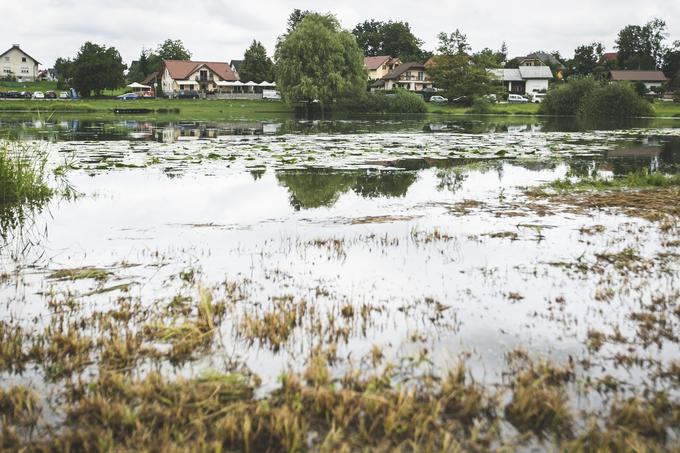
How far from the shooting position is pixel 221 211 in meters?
12.7

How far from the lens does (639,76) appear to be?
123 metres

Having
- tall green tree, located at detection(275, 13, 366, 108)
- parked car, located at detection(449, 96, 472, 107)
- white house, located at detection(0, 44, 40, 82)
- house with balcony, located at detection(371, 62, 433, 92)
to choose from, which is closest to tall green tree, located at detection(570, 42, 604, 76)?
house with balcony, located at detection(371, 62, 433, 92)


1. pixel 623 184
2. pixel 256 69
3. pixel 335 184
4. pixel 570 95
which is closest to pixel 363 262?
pixel 335 184

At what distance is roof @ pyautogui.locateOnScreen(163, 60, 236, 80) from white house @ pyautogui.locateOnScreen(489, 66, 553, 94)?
184 ft

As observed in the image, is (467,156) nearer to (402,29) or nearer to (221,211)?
(221,211)

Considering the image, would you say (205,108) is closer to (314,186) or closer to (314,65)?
(314,65)

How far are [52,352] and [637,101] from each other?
74089 mm

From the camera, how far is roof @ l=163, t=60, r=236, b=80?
115 metres

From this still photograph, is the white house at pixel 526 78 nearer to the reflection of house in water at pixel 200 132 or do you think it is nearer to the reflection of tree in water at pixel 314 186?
the reflection of house in water at pixel 200 132

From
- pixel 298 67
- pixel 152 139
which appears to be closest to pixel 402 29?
pixel 298 67

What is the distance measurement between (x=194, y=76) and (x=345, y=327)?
119270mm

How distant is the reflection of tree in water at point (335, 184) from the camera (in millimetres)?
14414

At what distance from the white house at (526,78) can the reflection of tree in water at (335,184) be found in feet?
371

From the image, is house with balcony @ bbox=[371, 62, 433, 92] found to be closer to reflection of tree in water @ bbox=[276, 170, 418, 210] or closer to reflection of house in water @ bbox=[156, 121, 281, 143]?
reflection of house in water @ bbox=[156, 121, 281, 143]
